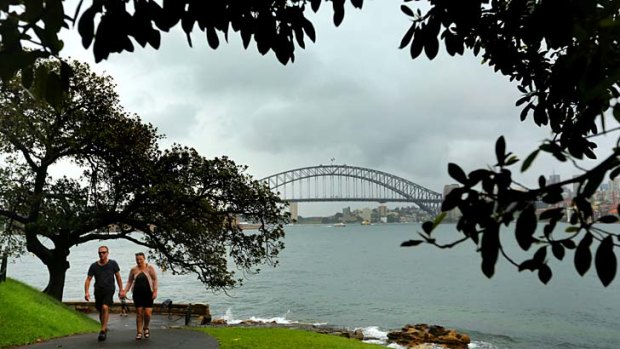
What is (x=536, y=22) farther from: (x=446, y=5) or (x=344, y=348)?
(x=344, y=348)

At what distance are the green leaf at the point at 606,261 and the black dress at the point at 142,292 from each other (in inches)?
311

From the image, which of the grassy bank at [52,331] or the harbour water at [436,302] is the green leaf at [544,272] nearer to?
the grassy bank at [52,331]

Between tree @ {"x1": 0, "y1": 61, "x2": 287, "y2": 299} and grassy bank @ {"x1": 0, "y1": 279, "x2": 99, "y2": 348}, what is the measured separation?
2287 mm

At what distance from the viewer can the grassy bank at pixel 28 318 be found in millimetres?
8875

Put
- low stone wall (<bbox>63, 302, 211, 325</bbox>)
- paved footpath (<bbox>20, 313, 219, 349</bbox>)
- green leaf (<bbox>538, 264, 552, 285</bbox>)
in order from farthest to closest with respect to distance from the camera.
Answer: low stone wall (<bbox>63, 302, 211, 325</bbox>), paved footpath (<bbox>20, 313, 219, 349</bbox>), green leaf (<bbox>538, 264, 552, 285</bbox>)

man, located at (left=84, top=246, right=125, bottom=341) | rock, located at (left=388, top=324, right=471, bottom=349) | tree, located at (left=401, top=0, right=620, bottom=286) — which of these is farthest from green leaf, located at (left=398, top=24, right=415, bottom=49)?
rock, located at (left=388, top=324, right=471, bottom=349)

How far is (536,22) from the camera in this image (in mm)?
1926

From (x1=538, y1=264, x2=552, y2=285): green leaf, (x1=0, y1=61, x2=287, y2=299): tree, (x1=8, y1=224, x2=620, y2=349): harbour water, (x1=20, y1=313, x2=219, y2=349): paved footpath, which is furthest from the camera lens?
(x1=8, y1=224, x2=620, y2=349): harbour water

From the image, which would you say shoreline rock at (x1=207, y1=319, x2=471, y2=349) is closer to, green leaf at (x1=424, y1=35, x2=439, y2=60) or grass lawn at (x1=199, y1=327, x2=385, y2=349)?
grass lawn at (x1=199, y1=327, x2=385, y2=349)

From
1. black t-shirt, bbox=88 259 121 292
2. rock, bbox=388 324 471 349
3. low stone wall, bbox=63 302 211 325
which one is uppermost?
black t-shirt, bbox=88 259 121 292

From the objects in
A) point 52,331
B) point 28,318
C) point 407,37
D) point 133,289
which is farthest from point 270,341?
point 407,37

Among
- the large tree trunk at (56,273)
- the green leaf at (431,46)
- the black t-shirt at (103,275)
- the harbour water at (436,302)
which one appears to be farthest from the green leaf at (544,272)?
the harbour water at (436,302)

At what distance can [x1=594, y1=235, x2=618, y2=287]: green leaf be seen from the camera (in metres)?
1.47

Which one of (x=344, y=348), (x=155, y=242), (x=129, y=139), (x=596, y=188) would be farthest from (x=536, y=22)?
(x=155, y=242)
